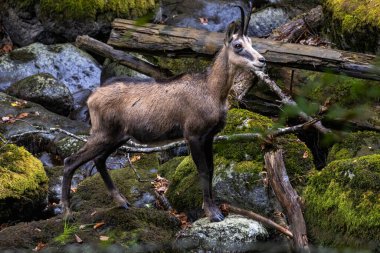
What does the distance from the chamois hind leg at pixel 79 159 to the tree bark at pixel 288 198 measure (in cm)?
183

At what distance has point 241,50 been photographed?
19.0 ft

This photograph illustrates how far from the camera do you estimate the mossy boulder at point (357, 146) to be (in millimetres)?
7320

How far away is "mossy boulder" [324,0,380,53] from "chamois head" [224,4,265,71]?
279 centimetres

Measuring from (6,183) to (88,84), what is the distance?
641cm

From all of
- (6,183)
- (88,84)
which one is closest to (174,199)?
(6,183)

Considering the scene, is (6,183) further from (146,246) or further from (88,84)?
(88,84)

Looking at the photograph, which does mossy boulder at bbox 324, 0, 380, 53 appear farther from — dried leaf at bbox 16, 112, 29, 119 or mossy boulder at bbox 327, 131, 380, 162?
dried leaf at bbox 16, 112, 29, 119

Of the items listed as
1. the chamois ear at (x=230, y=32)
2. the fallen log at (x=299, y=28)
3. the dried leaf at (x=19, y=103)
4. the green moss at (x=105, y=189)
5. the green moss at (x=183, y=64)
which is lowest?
the dried leaf at (x=19, y=103)

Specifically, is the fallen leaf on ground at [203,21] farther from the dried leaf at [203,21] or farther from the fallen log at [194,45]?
the fallen log at [194,45]

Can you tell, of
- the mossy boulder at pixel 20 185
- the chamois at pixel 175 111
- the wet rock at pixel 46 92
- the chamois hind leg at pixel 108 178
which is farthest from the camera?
the wet rock at pixel 46 92

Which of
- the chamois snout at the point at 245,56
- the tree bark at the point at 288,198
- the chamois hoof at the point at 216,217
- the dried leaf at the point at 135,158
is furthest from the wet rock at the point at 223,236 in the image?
the dried leaf at the point at 135,158

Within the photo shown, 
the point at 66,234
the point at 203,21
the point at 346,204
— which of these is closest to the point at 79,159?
the point at 66,234

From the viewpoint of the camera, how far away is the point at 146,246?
18.5 ft

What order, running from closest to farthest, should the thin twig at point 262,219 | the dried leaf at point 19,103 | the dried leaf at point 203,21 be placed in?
1. the thin twig at point 262,219
2. the dried leaf at point 19,103
3. the dried leaf at point 203,21
